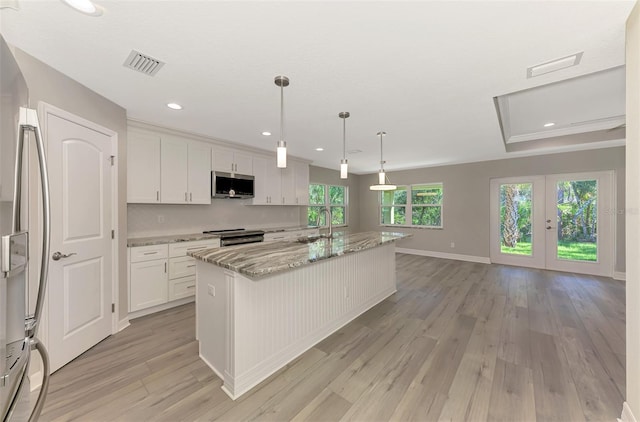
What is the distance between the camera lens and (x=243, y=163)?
171 inches

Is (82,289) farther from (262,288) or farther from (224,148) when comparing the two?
(224,148)

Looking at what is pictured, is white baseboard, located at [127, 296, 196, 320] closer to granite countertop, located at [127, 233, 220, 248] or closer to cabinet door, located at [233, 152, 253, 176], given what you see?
granite countertop, located at [127, 233, 220, 248]

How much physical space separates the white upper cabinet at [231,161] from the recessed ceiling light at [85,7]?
2.54 meters

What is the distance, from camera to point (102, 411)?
157 cm

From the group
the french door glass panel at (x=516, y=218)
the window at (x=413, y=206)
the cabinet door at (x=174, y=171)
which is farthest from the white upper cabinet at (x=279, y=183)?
the french door glass panel at (x=516, y=218)

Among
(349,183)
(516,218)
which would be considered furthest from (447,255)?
(349,183)

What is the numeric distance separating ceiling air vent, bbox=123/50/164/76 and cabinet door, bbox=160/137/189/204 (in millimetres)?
1577

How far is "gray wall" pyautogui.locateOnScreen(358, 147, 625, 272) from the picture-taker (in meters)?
4.34

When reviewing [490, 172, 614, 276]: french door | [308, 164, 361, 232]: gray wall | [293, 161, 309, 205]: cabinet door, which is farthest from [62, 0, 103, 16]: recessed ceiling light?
[490, 172, 614, 276]: french door

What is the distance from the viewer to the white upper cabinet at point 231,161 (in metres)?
3.93

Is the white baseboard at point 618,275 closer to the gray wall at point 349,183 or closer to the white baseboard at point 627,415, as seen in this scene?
the white baseboard at point 627,415

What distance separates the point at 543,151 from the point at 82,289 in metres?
7.26

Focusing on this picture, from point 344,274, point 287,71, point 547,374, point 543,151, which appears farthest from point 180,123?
point 543,151

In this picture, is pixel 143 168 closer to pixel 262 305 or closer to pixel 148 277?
pixel 148 277
